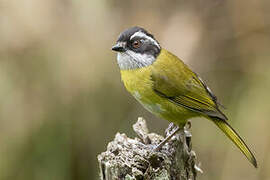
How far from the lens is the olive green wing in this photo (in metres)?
5.12

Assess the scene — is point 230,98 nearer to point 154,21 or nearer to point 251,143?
point 251,143

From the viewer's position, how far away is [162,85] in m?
5.14

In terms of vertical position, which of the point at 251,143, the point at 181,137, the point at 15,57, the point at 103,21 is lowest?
the point at 251,143

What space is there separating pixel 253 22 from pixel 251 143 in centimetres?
165

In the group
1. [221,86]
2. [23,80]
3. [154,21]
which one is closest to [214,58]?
[221,86]

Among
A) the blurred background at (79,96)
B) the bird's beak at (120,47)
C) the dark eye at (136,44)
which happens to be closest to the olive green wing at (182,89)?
the dark eye at (136,44)

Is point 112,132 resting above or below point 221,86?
below

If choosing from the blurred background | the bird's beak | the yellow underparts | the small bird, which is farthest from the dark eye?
the blurred background

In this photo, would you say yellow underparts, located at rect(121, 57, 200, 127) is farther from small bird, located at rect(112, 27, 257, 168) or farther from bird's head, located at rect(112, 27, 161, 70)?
bird's head, located at rect(112, 27, 161, 70)

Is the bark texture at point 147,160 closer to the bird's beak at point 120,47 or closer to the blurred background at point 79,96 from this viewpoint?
the bird's beak at point 120,47

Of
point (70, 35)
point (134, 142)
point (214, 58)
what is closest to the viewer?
point (134, 142)

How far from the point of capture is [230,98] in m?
6.88

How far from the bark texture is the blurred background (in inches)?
79.3

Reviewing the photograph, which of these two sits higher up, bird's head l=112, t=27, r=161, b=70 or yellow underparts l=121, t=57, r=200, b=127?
bird's head l=112, t=27, r=161, b=70
